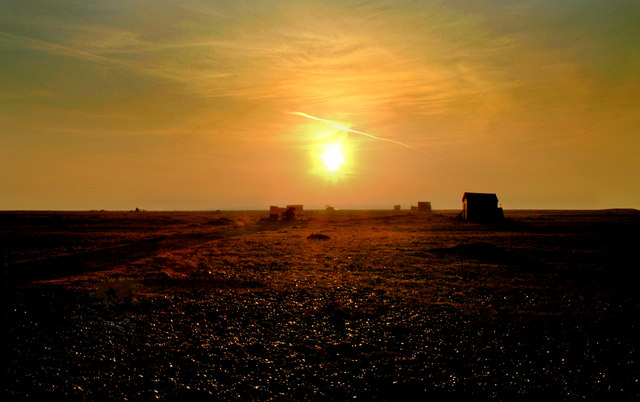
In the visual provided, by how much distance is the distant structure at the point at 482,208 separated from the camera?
56.5 meters

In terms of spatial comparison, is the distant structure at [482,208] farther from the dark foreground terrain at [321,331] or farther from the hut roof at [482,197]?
the dark foreground terrain at [321,331]

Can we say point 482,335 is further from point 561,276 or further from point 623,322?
point 561,276

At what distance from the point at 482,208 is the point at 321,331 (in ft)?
171

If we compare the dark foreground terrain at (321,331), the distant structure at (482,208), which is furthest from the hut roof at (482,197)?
the dark foreground terrain at (321,331)

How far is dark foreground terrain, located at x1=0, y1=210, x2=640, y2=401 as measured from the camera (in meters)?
7.81

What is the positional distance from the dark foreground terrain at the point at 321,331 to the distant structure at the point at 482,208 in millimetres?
37117

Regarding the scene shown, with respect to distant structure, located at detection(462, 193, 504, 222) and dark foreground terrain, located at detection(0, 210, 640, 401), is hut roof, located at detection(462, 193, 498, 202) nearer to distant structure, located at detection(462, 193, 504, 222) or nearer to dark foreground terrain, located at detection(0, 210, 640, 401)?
distant structure, located at detection(462, 193, 504, 222)

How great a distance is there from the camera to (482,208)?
187 ft

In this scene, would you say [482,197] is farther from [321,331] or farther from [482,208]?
[321,331]

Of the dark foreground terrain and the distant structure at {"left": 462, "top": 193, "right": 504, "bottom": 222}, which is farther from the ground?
the distant structure at {"left": 462, "top": 193, "right": 504, "bottom": 222}

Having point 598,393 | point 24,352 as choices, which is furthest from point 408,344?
point 24,352

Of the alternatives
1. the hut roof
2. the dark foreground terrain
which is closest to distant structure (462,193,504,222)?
the hut roof

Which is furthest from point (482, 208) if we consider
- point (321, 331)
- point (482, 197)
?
point (321, 331)

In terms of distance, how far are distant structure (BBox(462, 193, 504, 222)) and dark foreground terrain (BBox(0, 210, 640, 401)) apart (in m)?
37.1
